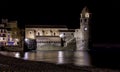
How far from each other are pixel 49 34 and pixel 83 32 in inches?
502

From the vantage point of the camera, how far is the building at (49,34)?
104125 mm

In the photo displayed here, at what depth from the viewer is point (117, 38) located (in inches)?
6063

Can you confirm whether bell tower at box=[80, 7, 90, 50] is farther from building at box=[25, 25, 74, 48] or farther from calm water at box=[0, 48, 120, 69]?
calm water at box=[0, 48, 120, 69]

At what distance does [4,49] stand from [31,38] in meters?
20.2

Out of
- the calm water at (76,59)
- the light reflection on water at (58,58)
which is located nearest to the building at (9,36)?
the calm water at (76,59)

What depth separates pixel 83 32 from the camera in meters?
103

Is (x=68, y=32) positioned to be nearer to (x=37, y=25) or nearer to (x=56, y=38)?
(x=56, y=38)

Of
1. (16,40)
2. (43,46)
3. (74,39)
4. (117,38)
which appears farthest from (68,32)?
(117,38)

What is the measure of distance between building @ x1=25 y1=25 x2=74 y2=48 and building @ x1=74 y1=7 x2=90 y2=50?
8.39 ft

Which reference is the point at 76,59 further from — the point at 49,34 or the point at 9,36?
the point at 49,34

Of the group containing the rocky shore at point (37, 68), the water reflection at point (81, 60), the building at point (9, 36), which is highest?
the building at point (9, 36)

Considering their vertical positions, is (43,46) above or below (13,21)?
below

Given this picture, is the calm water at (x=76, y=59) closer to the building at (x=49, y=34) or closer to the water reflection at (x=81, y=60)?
the water reflection at (x=81, y=60)

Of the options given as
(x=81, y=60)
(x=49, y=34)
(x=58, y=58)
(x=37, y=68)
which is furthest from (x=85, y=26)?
(x=37, y=68)
